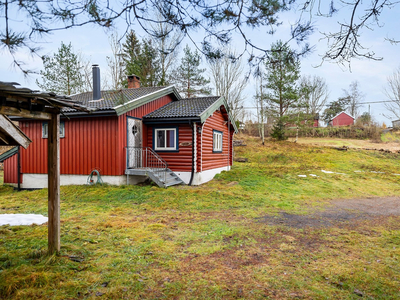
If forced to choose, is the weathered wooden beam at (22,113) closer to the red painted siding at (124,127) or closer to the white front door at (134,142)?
the red painted siding at (124,127)

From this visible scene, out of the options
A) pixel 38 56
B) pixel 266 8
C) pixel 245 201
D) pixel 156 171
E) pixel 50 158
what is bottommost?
pixel 245 201

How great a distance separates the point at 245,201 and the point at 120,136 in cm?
540

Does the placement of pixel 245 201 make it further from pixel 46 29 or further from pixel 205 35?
pixel 46 29

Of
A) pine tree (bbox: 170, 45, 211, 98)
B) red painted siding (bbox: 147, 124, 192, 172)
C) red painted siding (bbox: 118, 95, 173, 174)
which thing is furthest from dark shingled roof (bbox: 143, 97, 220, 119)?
pine tree (bbox: 170, 45, 211, 98)

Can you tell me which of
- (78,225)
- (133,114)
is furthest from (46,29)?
(133,114)

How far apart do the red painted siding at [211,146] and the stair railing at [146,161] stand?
172 centimetres

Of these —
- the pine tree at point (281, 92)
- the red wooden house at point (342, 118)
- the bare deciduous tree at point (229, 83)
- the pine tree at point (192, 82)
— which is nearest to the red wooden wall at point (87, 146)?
the pine tree at point (192, 82)

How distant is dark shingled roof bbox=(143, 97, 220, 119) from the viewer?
36.9ft

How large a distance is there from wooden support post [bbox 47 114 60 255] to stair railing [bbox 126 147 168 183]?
21.7ft

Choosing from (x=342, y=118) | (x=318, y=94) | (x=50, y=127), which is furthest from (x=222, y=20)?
(x=342, y=118)

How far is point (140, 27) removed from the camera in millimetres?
3645

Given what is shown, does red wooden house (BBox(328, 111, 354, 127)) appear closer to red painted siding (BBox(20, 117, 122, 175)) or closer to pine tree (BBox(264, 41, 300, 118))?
pine tree (BBox(264, 41, 300, 118))

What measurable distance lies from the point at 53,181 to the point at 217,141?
1088 centimetres

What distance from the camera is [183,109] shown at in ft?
39.9
